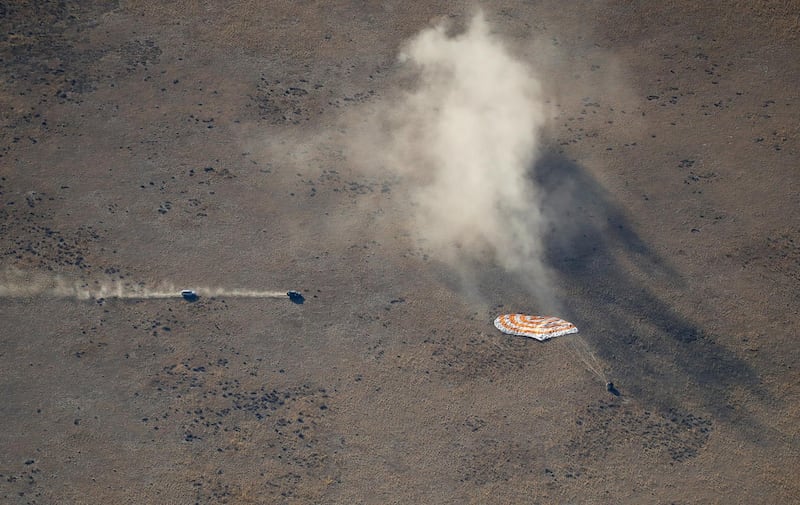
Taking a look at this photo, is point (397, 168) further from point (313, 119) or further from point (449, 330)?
point (449, 330)

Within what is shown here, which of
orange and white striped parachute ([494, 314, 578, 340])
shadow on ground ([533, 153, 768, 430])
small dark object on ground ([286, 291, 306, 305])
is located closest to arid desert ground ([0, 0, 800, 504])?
shadow on ground ([533, 153, 768, 430])

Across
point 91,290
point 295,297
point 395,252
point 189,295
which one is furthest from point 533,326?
point 91,290

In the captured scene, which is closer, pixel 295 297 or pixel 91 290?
pixel 295 297

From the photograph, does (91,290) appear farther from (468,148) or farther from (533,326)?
(533,326)

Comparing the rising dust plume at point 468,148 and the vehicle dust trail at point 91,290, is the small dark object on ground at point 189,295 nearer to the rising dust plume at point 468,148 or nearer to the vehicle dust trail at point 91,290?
the vehicle dust trail at point 91,290

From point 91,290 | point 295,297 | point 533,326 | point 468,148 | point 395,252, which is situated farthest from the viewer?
point 468,148

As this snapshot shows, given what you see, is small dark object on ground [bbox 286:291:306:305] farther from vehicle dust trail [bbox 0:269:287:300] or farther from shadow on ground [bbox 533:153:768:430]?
shadow on ground [bbox 533:153:768:430]

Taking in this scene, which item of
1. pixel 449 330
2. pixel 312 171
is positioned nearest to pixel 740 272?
pixel 449 330
